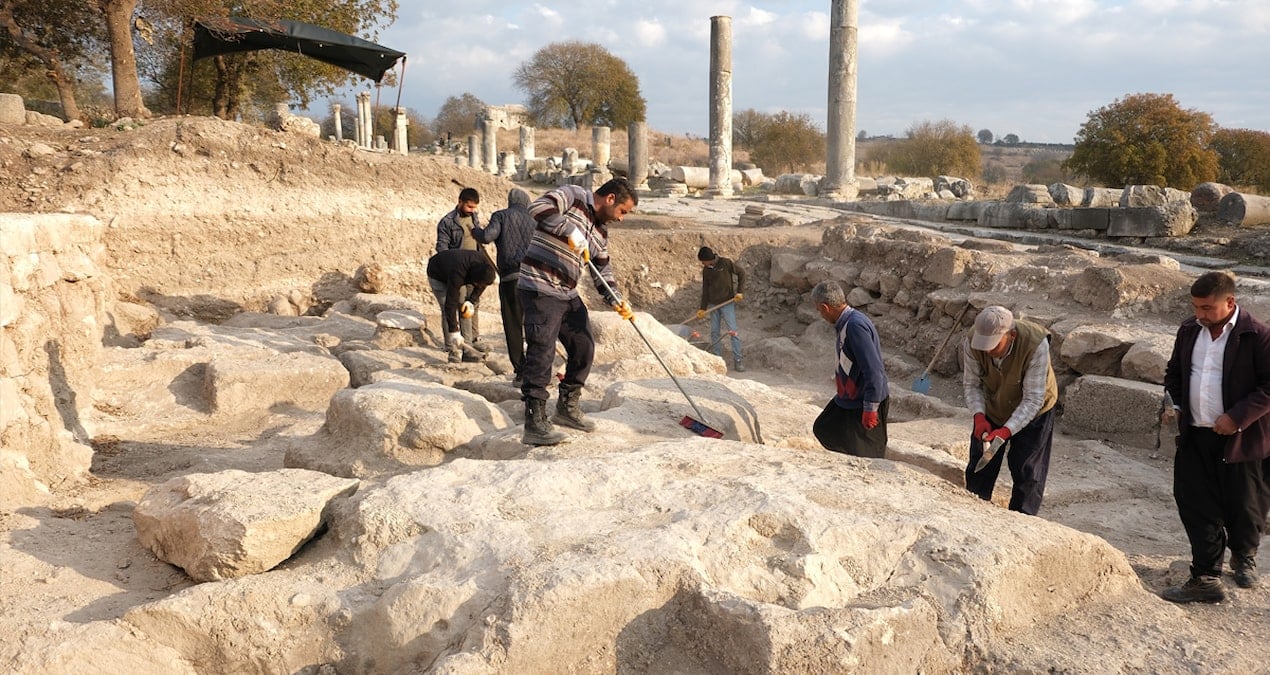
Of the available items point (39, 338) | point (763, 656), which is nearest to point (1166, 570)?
point (763, 656)

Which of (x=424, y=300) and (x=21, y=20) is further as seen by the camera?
(x=21, y=20)

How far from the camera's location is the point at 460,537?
3188 millimetres

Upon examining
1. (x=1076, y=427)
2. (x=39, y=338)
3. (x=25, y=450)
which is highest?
(x=39, y=338)

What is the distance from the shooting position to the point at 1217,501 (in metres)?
3.79

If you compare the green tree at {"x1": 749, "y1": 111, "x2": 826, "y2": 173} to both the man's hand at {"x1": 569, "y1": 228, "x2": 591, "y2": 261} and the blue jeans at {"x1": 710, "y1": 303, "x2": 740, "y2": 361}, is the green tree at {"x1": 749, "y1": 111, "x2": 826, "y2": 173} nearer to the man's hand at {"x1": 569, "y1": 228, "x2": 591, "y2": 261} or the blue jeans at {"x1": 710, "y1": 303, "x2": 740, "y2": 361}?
the blue jeans at {"x1": 710, "y1": 303, "x2": 740, "y2": 361}

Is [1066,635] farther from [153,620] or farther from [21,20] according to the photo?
[21,20]

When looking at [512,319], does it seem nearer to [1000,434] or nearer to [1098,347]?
[1000,434]

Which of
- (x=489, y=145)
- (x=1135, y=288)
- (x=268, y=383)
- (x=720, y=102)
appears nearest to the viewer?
(x=268, y=383)

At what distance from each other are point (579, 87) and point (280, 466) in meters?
43.1

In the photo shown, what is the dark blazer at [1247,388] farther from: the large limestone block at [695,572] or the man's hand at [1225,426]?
the large limestone block at [695,572]

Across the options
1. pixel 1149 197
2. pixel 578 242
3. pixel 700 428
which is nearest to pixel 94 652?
pixel 578 242

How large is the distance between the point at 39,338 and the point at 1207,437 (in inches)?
246

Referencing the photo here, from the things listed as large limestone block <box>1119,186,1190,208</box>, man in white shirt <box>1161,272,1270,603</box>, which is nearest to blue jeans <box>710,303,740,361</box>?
man in white shirt <box>1161,272,1270,603</box>

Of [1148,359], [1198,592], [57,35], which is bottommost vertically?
[1198,592]
